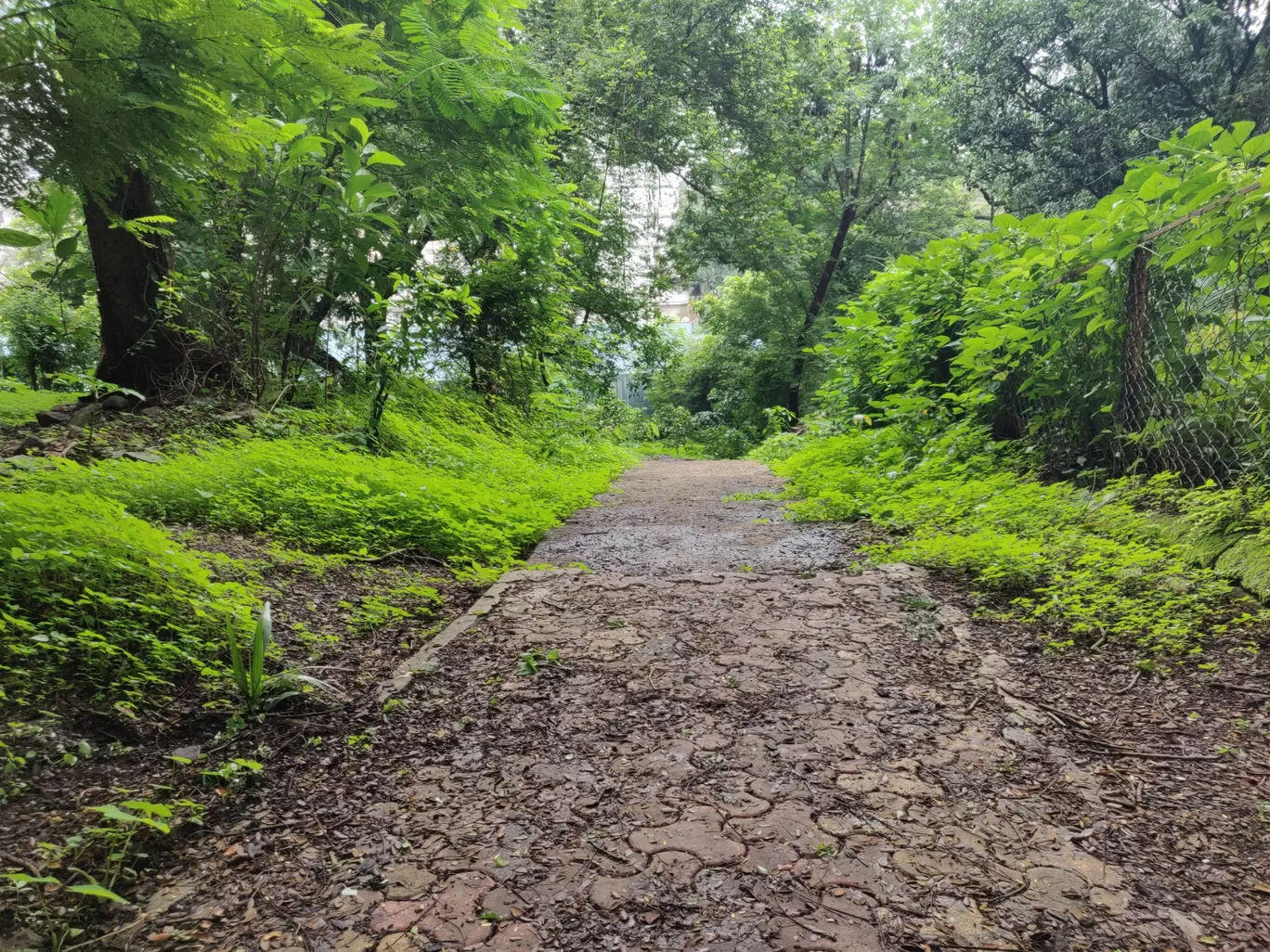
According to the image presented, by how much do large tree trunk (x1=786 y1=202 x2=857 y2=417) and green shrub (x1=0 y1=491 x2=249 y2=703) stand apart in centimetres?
1597

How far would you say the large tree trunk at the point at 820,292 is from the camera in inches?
655

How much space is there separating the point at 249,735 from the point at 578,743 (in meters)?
0.93

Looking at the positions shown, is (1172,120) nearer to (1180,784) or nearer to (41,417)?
(1180,784)

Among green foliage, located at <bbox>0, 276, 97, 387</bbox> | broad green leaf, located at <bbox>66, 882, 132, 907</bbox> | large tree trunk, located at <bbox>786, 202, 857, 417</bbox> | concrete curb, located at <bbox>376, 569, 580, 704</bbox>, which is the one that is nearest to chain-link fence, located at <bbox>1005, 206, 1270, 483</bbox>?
concrete curb, located at <bbox>376, 569, 580, 704</bbox>

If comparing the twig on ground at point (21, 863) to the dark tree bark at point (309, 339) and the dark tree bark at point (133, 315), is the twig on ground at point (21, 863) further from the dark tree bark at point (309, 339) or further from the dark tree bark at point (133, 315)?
the dark tree bark at point (133, 315)

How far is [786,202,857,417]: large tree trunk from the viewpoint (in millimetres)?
16641

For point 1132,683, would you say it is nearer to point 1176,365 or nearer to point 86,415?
point 1176,365

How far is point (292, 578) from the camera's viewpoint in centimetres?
280

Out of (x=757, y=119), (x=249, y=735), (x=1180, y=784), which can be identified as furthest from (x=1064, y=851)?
(x=757, y=119)

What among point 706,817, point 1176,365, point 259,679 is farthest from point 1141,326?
point 259,679

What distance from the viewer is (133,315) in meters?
5.12

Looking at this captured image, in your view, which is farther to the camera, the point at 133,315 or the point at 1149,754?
the point at 133,315

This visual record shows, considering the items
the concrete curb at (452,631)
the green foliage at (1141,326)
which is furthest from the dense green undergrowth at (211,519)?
the green foliage at (1141,326)

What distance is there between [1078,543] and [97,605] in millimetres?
3854
